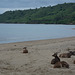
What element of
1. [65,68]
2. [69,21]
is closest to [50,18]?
[69,21]

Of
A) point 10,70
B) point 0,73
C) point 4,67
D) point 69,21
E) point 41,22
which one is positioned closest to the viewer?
point 0,73

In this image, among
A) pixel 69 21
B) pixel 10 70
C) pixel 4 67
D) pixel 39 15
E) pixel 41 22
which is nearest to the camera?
pixel 10 70

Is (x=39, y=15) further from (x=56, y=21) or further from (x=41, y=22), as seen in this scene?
(x=56, y=21)

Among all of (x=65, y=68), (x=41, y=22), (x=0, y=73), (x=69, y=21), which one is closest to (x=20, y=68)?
(x=0, y=73)

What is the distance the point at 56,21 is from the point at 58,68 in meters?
156

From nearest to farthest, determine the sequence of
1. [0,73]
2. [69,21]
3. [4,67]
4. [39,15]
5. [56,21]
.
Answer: [0,73] < [4,67] < [69,21] < [56,21] < [39,15]

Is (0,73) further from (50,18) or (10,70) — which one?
(50,18)

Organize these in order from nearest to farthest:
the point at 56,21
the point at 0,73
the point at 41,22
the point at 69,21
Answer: the point at 0,73 → the point at 69,21 → the point at 56,21 → the point at 41,22

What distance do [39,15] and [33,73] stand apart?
19092 centimetres

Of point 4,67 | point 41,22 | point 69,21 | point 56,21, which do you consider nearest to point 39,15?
point 41,22

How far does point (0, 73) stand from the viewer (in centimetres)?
949

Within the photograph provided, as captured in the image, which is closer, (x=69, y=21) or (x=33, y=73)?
(x=33, y=73)

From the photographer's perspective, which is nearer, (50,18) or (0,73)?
(0,73)

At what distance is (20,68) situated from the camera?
10.7 metres
